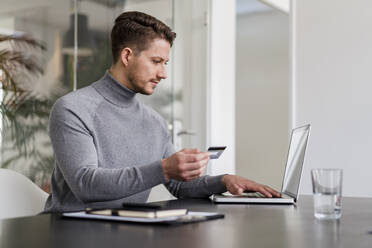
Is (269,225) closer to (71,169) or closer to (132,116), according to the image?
(71,169)

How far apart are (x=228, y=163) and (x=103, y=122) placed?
90.1 inches

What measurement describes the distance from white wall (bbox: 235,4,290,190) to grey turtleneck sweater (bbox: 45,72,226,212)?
434cm

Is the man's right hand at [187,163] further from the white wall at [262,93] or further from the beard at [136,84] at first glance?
the white wall at [262,93]

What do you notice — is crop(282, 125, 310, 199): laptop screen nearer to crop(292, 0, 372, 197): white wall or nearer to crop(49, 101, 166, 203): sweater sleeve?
crop(49, 101, 166, 203): sweater sleeve

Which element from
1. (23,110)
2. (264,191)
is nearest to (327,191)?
(264,191)

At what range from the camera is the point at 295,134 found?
187 centimetres

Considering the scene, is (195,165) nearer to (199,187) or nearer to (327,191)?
(327,191)

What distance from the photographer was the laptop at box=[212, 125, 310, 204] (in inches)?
67.9

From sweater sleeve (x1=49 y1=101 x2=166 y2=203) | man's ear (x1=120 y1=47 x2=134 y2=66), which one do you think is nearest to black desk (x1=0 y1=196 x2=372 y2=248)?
sweater sleeve (x1=49 y1=101 x2=166 y2=203)

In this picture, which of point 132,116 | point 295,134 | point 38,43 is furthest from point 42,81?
point 295,134

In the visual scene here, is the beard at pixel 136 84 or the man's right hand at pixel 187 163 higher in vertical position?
the beard at pixel 136 84

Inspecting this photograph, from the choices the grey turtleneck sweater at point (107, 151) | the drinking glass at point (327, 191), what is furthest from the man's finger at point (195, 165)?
the drinking glass at point (327, 191)

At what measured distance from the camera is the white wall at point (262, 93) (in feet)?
20.9

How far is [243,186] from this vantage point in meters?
1.85
